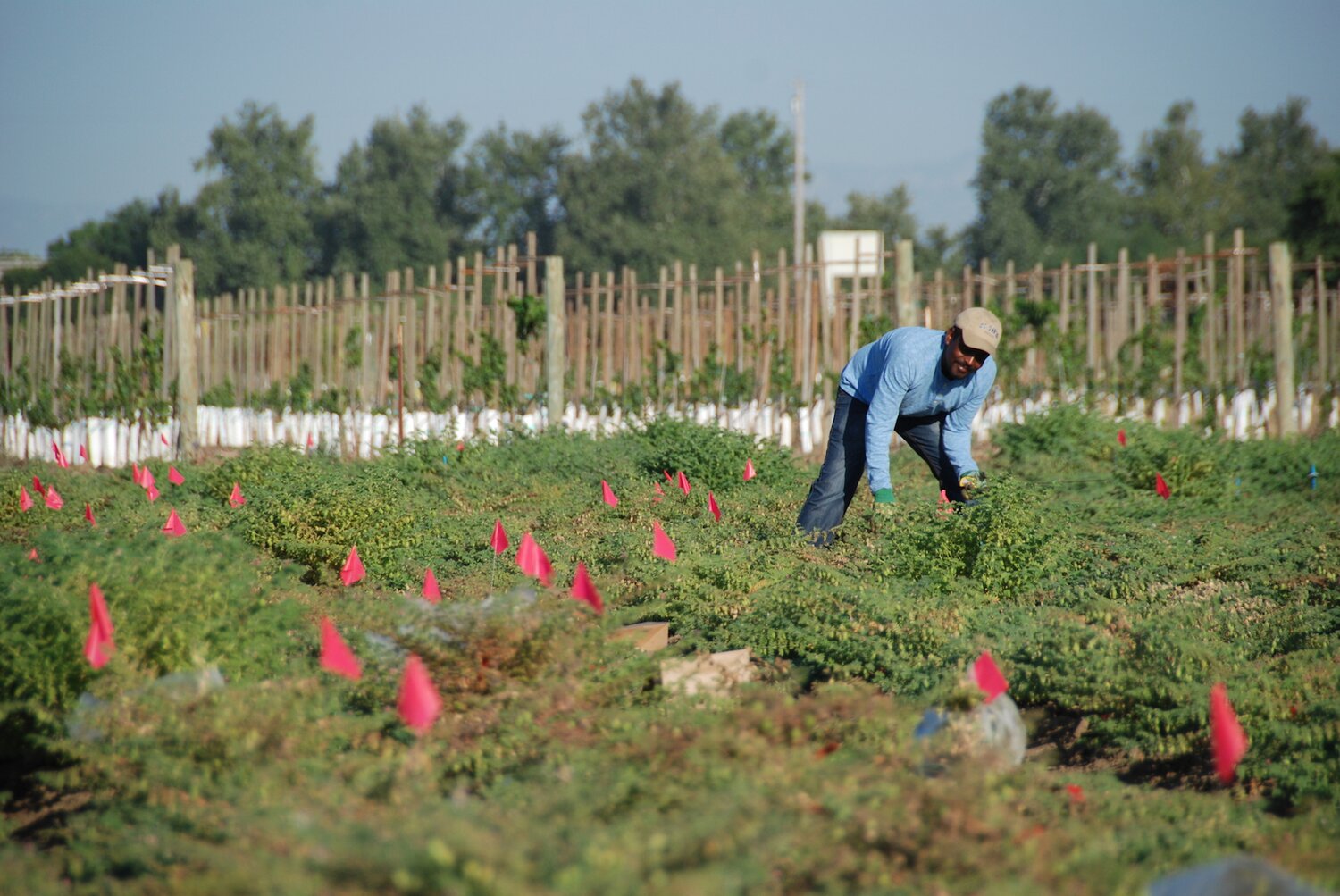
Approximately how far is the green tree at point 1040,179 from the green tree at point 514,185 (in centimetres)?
1966

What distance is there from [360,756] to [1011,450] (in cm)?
707

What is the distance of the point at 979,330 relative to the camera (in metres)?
5.17

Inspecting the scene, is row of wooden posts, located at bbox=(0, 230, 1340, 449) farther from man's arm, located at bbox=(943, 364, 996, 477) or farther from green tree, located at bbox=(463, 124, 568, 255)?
green tree, located at bbox=(463, 124, 568, 255)

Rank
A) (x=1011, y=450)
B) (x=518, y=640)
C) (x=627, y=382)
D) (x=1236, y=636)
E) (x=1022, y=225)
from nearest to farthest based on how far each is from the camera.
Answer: (x=518, y=640) → (x=1236, y=636) → (x=1011, y=450) → (x=627, y=382) → (x=1022, y=225)

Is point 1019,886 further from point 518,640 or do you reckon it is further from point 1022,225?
point 1022,225

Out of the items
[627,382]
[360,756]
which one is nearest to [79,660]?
[360,756]

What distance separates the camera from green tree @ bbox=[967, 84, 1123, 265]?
53.6 meters

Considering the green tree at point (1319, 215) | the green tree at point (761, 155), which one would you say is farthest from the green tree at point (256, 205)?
the green tree at point (1319, 215)

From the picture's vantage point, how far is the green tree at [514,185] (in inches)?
1984

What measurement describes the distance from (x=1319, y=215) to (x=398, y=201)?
34389mm

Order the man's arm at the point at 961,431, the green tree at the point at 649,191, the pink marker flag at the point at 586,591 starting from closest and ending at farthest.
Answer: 1. the pink marker flag at the point at 586,591
2. the man's arm at the point at 961,431
3. the green tree at the point at 649,191

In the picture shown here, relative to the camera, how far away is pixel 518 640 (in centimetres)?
352

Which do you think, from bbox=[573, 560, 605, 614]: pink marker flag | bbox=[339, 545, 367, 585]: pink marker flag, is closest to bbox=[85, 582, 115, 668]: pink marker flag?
bbox=[573, 560, 605, 614]: pink marker flag

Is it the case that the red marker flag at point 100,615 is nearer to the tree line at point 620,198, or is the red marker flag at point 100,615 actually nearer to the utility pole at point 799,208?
the utility pole at point 799,208
